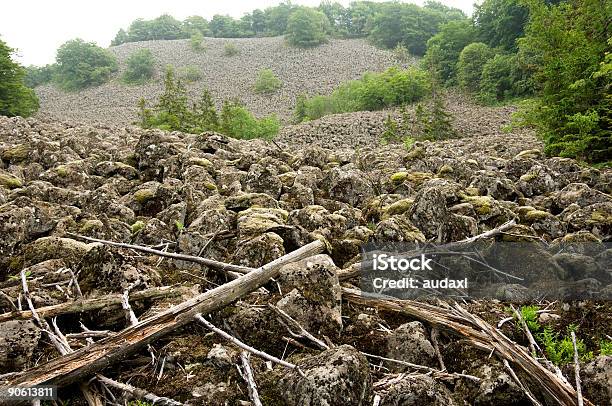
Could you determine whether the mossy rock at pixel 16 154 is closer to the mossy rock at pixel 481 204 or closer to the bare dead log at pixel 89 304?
the bare dead log at pixel 89 304

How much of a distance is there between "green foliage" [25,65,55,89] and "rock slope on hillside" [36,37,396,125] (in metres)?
3.27

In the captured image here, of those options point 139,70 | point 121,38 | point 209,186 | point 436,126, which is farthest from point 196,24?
point 209,186

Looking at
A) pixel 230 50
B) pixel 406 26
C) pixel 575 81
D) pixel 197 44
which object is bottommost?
pixel 575 81

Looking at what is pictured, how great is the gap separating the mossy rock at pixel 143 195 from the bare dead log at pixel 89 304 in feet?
9.58

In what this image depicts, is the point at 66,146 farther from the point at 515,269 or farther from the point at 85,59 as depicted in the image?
the point at 85,59

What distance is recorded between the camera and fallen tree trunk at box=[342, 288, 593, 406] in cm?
205

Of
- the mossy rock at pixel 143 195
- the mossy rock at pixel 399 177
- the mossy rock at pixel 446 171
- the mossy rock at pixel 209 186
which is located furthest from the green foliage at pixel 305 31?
the mossy rock at pixel 143 195

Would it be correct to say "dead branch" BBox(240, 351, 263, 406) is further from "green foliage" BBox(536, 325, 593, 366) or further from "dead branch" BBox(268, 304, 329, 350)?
"green foliage" BBox(536, 325, 593, 366)

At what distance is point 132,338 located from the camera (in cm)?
231

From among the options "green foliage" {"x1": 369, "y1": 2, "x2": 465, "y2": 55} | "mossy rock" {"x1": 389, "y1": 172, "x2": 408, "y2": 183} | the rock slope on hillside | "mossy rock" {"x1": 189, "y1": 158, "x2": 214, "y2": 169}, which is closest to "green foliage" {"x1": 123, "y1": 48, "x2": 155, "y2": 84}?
the rock slope on hillside

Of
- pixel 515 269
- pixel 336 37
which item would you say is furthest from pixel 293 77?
pixel 515 269

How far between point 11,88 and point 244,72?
41000 mm

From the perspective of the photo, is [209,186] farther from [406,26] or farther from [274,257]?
[406,26]

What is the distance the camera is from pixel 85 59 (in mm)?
58906
